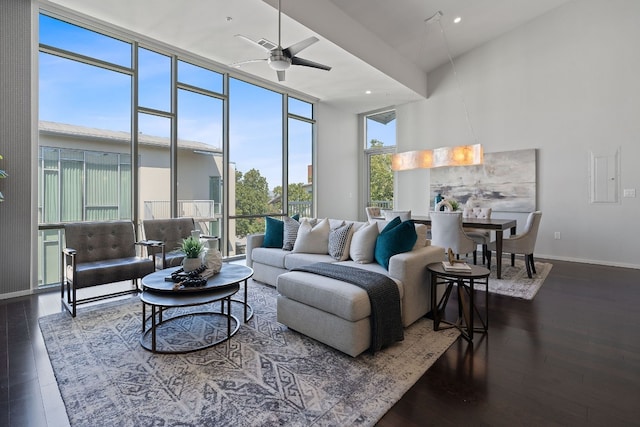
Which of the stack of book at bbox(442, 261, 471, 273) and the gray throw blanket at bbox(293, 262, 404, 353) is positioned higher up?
the stack of book at bbox(442, 261, 471, 273)

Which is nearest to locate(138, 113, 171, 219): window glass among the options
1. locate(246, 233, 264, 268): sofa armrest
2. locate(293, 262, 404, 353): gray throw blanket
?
locate(246, 233, 264, 268): sofa armrest

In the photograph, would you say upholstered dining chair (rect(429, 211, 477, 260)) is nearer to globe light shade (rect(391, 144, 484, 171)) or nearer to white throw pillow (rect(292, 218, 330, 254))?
globe light shade (rect(391, 144, 484, 171))

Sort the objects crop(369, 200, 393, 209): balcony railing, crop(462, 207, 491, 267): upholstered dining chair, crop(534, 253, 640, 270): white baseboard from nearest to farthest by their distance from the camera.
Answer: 1. crop(462, 207, 491, 267): upholstered dining chair
2. crop(534, 253, 640, 270): white baseboard
3. crop(369, 200, 393, 209): balcony railing

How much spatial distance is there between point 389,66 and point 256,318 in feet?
17.3

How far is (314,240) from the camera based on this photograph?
389 centimetres

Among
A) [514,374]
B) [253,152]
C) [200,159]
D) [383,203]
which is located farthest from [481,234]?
[200,159]

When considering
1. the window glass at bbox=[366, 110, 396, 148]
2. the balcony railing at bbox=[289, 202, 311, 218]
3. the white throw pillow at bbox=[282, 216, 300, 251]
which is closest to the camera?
the white throw pillow at bbox=[282, 216, 300, 251]

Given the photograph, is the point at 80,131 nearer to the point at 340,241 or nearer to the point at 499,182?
the point at 340,241

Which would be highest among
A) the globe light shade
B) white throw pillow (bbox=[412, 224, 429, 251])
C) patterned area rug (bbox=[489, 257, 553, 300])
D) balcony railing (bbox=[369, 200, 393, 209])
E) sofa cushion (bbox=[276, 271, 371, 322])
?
the globe light shade

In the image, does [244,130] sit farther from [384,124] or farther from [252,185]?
[384,124]

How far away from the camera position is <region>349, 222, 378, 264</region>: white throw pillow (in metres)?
3.25

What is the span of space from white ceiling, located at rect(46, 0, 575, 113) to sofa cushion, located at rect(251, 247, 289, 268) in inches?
120

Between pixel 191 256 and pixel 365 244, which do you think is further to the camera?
pixel 365 244

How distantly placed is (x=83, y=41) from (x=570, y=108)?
7.81 m
